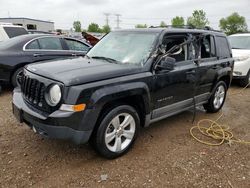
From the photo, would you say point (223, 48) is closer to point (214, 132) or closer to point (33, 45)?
point (214, 132)

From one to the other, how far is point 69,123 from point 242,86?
7399mm

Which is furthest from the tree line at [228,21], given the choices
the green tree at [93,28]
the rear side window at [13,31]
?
the rear side window at [13,31]

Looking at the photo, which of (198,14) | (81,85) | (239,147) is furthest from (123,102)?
(198,14)

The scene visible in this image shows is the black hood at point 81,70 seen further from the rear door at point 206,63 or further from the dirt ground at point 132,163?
the rear door at point 206,63

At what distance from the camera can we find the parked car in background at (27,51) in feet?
20.8

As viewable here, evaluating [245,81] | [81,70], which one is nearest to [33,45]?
[81,70]

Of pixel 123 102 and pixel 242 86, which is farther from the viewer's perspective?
pixel 242 86

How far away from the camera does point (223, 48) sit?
5594 millimetres

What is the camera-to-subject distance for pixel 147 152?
383 centimetres

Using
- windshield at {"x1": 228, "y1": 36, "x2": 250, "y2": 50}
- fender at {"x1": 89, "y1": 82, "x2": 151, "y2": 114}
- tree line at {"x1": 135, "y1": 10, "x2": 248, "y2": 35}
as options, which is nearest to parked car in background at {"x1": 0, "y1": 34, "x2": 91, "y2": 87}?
fender at {"x1": 89, "y1": 82, "x2": 151, "y2": 114}

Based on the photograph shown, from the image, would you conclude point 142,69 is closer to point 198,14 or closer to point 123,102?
point 123,102

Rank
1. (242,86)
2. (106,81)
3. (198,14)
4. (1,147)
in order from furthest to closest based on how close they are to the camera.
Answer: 1. (198,14)
2. (242,86)
3. (1,147)
4. (106,81)

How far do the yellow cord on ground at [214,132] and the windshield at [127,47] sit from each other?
5.72 feet

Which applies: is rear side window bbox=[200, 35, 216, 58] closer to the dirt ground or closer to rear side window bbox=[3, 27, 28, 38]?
the dirt ground
